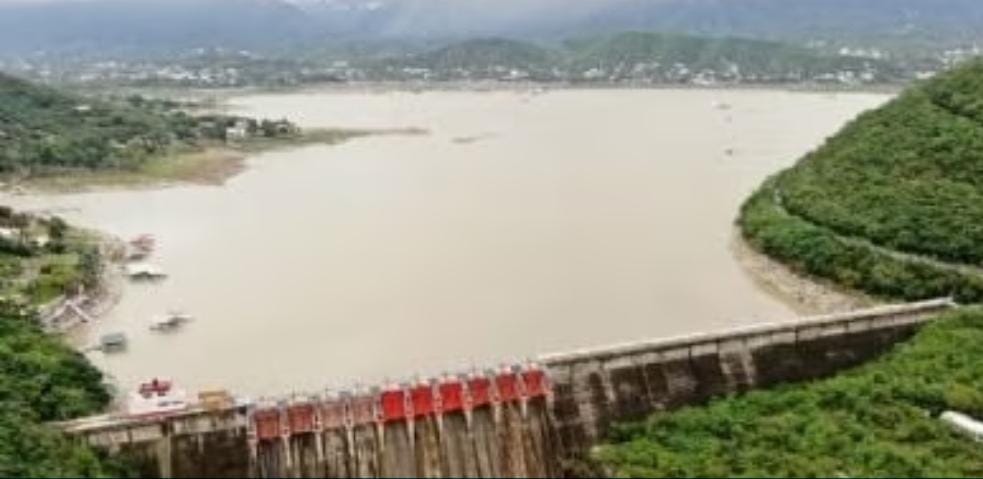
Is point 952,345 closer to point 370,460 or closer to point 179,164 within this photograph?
point 370,460

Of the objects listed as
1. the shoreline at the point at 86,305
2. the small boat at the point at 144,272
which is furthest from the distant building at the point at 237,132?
the small boat at the point at 144,272

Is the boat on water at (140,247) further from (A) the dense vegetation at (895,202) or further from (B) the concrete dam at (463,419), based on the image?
(B) the concrete dam at (463,419)

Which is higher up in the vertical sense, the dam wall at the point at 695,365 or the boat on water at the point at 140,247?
the boat on water at the point at 140,247

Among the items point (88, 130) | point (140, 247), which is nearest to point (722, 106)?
point (88, 130)

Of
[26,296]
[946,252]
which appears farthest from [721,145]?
[26,296]

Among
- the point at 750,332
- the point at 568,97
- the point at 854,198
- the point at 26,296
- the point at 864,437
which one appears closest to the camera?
the point at 864,437

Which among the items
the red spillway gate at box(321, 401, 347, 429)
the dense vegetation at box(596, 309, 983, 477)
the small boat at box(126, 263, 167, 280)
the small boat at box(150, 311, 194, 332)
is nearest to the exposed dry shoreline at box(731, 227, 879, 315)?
the dense vegetation at box(596, 309, 983, 477)

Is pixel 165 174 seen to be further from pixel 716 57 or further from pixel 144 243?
pixel 716 57
